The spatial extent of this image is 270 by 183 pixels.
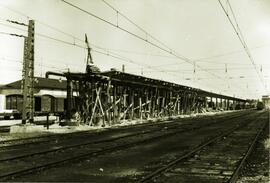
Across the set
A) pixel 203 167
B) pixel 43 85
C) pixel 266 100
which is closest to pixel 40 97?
pixel 43 85

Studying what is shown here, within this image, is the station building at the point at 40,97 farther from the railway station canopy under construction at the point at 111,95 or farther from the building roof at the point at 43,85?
the railway station canopy under construction at the point at 111,95

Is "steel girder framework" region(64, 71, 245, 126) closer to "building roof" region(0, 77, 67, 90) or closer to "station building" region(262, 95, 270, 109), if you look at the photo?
"building roof" region(0, 77, 67, 90)

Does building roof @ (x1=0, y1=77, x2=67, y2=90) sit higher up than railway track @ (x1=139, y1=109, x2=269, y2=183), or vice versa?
building roof @ (x1=0, y1=77, x2=67, y2=90)

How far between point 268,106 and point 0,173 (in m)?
129

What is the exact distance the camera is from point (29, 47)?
22688mm

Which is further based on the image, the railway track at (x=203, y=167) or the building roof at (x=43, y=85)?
the building roof at (x=43, y=85)

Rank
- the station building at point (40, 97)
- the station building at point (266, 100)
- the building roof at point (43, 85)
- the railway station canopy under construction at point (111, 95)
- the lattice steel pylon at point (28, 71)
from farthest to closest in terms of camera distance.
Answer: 1. the station building at point (266, 100)
2. the building roof at point (43, 85)
3. the station building at point (40, 97)
4. the railway station canopy under construction at point (111, 95)
5. the lattice steel pylon at point (28, 71)

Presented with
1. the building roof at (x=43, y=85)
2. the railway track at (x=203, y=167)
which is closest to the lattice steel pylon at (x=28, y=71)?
the railway track at (x=203, y=167)

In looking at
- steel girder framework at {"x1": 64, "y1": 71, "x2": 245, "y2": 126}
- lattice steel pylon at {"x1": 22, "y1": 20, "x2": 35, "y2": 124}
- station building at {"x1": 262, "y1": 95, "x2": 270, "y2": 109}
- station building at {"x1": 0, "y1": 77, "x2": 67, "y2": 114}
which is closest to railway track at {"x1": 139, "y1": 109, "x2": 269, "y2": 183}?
lattice steel pylon at {"x1": 22, "y1": 20, "x2": 35, "y2": 124}

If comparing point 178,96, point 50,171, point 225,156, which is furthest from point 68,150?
point 178,96

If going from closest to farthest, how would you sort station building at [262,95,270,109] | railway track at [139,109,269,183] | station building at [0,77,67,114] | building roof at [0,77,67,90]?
railway track at [139,109,269,183], station building at [0,77,67,114], building roof at [0,77,67,90], station building at [262,95,270,109]

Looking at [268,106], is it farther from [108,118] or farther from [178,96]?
[108,118]

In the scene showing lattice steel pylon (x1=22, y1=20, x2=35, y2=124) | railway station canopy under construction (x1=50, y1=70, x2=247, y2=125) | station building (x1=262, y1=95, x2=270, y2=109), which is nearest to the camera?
lattice steel pylon (x1=22, y1=20, x2=35, y2=124)

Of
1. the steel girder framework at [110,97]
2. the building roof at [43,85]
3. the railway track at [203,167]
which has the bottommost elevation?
the railway track at [203,167]
